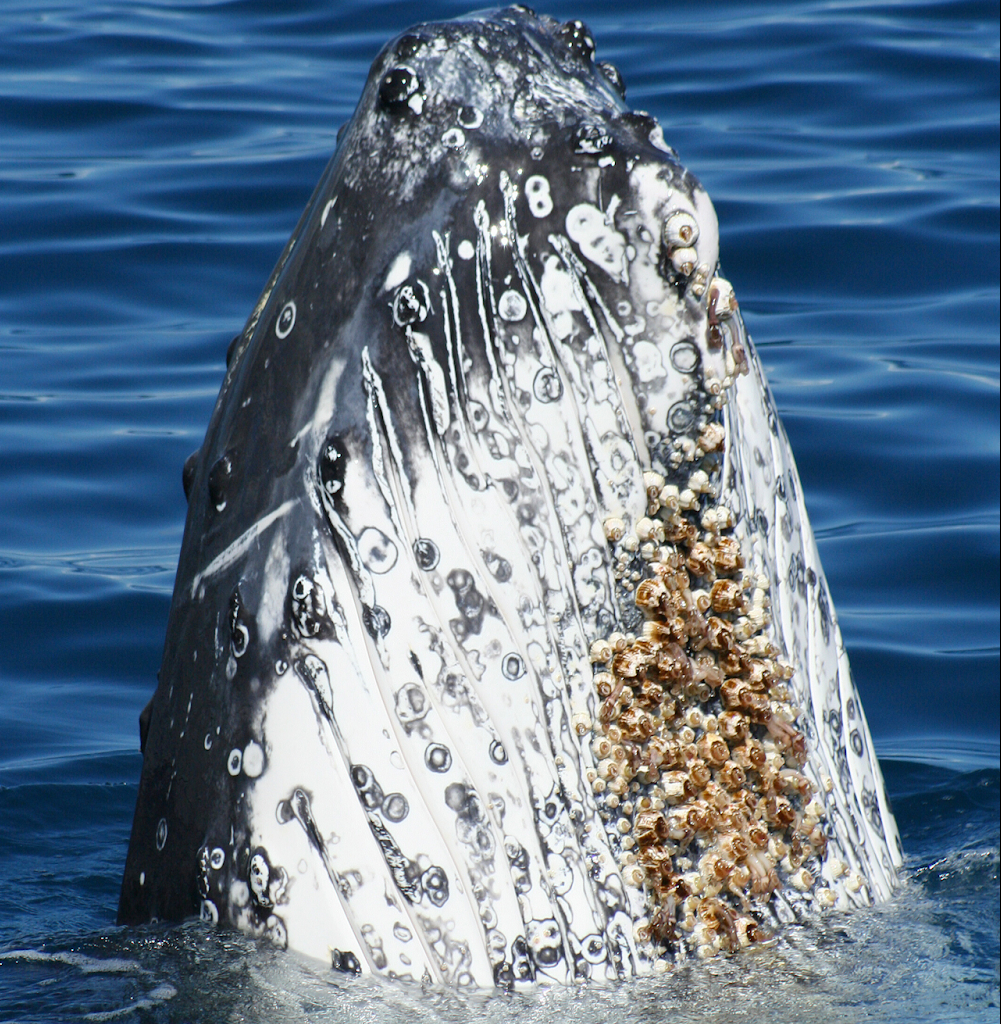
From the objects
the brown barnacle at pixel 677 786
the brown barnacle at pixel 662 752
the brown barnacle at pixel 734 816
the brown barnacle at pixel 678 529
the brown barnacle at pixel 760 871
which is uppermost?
the brown barnacle at pixel 678 529

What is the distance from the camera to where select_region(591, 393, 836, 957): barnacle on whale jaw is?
2967mm

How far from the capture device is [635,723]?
2.96m

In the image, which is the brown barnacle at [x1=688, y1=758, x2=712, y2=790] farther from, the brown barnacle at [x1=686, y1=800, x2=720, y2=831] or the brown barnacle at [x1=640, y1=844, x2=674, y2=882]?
the brown barnacle at [x1=640, y1=844, x2=674, y2=882]

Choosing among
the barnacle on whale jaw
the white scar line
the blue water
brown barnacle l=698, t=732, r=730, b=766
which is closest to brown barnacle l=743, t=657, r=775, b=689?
the barnacle on whale jaw

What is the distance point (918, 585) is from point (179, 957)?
18.2 ft

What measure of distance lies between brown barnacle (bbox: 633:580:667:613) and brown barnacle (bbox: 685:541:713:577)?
0.08 m

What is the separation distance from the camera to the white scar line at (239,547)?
2926 mm

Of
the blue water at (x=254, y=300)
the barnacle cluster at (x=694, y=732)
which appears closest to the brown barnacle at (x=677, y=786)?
the barnacle cluster at (x=694, y=732)

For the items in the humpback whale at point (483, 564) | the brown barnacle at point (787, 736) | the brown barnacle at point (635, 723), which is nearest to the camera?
the humpback whale at point (483, 564)

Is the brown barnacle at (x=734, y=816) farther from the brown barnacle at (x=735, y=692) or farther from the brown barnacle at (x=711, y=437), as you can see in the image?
the brown barnacle at (x=711, y=437)

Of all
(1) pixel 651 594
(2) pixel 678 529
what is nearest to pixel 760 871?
(1) pixel 651 594

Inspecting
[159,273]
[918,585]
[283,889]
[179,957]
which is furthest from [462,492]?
[159,273]

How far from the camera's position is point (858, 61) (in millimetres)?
14016

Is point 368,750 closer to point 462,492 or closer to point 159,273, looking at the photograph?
point 462,492
